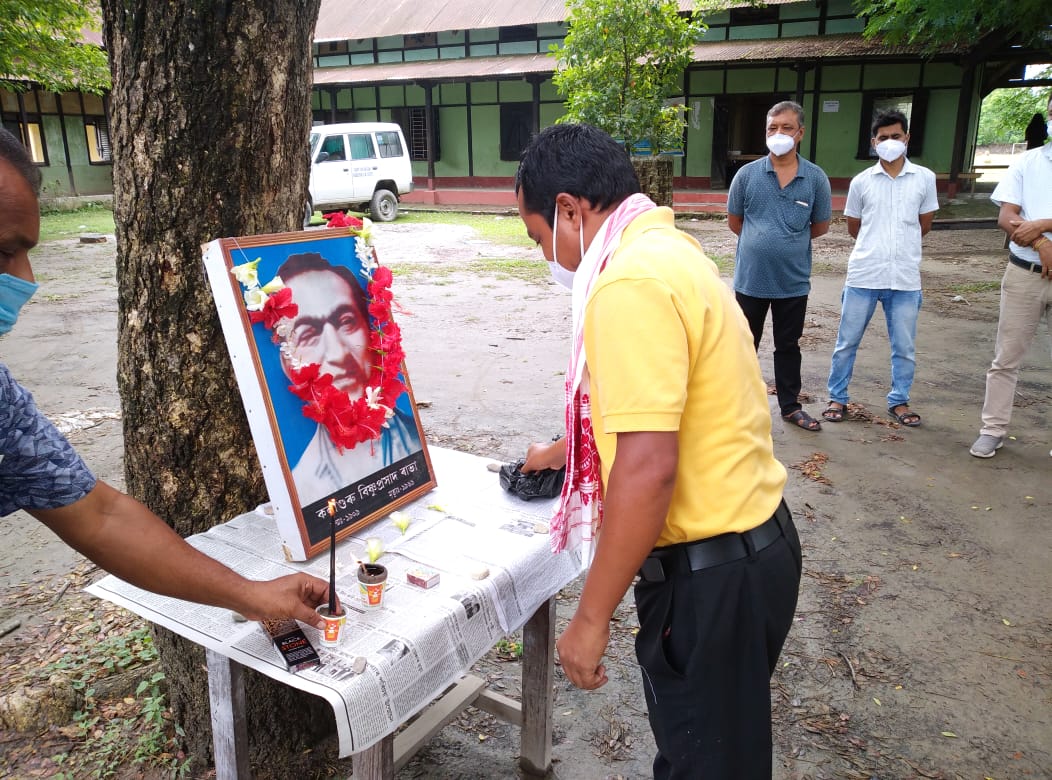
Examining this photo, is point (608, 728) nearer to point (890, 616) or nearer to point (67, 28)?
point (890, 616)

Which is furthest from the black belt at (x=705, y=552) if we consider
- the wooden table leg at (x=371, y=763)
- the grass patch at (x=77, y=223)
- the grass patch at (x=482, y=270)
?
the grass patch at (x=77, y=223)

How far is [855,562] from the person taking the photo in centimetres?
363

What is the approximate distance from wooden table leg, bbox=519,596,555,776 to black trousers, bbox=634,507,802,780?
2.04 feet

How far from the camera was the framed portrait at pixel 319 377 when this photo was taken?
1.87 meters

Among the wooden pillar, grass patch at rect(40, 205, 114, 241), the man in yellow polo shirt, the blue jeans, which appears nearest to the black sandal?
the blue jeans

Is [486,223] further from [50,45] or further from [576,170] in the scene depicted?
[576,170]

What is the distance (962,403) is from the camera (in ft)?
18.5

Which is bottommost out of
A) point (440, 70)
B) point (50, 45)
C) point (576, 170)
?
point (576, 170)

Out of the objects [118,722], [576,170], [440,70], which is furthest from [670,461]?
[440,70]

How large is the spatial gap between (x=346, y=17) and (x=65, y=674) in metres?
22.7

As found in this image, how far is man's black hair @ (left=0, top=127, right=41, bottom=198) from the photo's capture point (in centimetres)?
134

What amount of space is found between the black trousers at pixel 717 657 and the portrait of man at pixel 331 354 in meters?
0.85

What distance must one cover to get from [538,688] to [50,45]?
15.7 m

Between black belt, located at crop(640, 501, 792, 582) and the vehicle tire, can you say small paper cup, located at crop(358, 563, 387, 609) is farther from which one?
the vehicle tire
